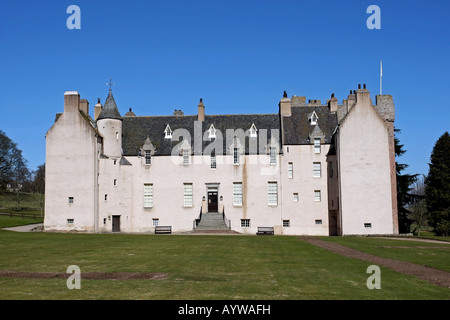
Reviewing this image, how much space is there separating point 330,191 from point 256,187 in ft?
24.5

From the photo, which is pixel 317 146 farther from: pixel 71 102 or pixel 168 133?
pixel 71 102

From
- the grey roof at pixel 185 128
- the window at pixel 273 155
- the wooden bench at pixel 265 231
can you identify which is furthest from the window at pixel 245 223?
the grey roof at pixel 185 128

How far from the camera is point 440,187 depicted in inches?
1906

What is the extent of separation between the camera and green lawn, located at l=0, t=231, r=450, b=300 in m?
11.7

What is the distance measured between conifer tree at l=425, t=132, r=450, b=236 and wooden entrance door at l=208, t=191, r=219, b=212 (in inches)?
890

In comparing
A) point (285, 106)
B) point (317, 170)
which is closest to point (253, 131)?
point (285, 106)

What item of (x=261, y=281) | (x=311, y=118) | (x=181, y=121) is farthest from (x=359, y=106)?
(x=261, y=281)

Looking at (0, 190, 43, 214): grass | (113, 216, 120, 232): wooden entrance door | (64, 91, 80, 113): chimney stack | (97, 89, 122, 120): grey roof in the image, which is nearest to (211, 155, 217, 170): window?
(97, 89, 122, 120): grey roof

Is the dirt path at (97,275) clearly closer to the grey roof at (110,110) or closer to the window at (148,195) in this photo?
the window at (148,195)

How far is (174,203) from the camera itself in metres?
47.4

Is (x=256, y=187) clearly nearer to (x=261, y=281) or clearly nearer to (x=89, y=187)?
(x=89, y=187)

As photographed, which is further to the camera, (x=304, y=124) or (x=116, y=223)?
(x=304, y=124)

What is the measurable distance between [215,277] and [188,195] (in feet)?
108

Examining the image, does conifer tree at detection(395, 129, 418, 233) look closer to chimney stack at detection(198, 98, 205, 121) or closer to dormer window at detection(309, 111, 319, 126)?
dormer window at detection(309, 111, 319, 126)
